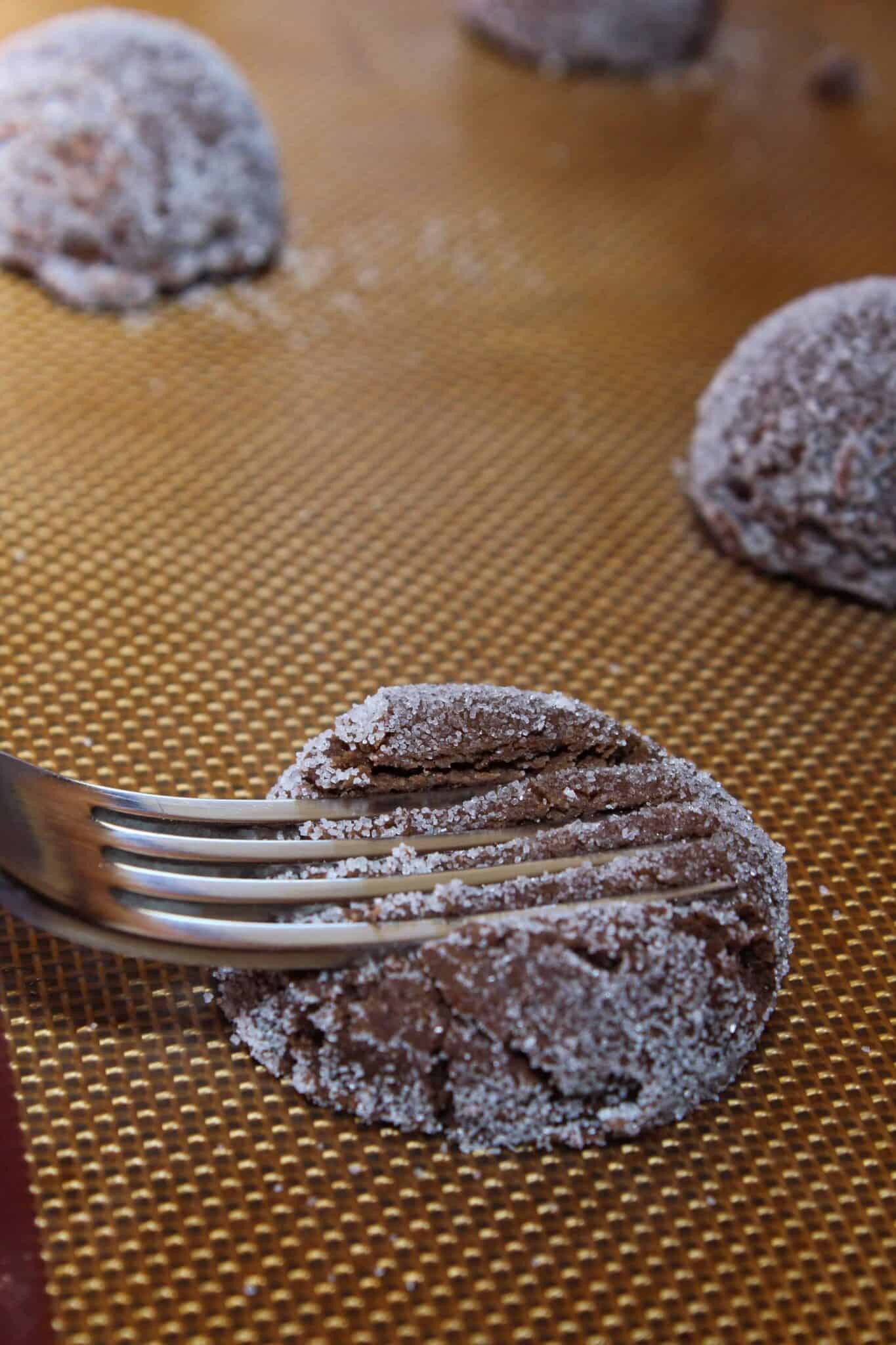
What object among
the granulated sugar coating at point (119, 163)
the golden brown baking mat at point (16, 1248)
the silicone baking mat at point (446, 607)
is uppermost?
the granulated sugar coating at point (119, 163)

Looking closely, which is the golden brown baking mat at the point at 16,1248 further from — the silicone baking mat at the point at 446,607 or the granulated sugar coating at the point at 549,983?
the granulated sugar coating at the point at 549,983

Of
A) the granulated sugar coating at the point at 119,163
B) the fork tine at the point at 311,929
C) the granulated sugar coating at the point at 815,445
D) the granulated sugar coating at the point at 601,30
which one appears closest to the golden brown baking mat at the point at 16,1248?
the fork tine at the point at 311,929

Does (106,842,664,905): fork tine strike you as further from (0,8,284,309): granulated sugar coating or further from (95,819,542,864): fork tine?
(0,8,284,309): granulated sugar coating

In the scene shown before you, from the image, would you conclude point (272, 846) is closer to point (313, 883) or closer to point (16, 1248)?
point (313, 883)

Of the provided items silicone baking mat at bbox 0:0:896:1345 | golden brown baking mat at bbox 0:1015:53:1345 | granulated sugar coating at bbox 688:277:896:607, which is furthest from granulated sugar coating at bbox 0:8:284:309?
golden brown baking mat at bbox 0:1015:53:1345

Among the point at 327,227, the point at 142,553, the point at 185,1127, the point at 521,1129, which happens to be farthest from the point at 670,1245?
the point at 327,227

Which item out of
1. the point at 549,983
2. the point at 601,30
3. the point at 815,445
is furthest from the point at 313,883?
the point at 601,30
